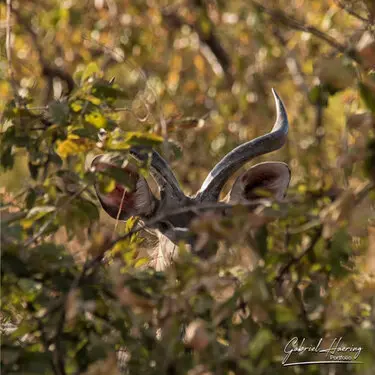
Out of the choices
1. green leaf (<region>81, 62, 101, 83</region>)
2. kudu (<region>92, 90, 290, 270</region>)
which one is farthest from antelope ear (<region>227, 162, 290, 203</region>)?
green leaf (<region>81, 62, 101, 83</region>)

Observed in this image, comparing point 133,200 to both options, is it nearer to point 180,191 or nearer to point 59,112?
point 180,191

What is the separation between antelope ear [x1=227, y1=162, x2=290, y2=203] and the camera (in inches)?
184

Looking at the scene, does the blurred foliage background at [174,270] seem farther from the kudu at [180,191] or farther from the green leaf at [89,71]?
the kudu at [180,191]

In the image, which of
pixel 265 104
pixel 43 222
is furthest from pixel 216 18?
pixel 43 222

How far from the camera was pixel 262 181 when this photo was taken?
4820 mm

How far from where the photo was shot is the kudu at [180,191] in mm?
4672

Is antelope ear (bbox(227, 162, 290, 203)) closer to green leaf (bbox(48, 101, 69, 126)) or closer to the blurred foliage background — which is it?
the blurred foliage background

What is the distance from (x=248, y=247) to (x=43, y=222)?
92 cm

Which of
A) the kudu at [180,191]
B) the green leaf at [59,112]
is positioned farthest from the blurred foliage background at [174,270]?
the kudu at [180,191]

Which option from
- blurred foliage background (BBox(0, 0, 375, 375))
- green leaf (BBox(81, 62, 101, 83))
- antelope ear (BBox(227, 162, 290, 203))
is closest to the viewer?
blurred foliage background (BBox(0, 0, 375, 375))

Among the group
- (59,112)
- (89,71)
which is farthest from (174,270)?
(89,71)

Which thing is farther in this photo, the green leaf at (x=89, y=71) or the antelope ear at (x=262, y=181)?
the antelope ear at (x=262, y=181)

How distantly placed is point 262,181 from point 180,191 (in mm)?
419

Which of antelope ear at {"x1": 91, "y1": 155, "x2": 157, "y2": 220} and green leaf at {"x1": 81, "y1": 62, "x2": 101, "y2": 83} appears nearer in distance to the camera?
green leaf at {"x1": 81, "y1": 62, "x2": 101, "y2": 83}
